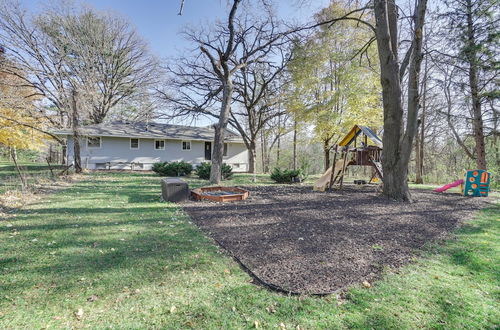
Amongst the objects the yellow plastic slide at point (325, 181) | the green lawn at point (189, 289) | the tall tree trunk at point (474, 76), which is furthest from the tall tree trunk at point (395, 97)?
the green lawn at point (189, 289)

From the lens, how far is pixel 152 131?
20.0m

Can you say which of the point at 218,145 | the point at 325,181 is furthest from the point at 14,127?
the point at 325,181

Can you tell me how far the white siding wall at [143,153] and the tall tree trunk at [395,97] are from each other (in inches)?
610

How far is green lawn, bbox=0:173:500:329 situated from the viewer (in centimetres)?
211

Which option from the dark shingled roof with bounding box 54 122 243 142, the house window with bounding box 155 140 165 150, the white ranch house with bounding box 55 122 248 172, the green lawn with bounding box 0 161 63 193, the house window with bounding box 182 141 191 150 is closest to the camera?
the green lawn with bounding box 0 161 63 193

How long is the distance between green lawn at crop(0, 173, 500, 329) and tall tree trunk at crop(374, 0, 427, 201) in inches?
144

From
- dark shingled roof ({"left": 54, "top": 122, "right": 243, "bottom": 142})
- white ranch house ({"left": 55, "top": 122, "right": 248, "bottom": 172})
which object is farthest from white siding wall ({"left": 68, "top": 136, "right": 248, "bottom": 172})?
dark shingled roof ({"left": 54, "top": 122, "right": 243, "bottom": 142})

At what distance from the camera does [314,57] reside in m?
13.1

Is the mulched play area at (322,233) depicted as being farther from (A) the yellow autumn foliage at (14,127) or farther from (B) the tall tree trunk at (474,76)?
(A) the yellow autumn foliage at (14,127)

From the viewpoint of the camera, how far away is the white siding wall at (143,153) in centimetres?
1786

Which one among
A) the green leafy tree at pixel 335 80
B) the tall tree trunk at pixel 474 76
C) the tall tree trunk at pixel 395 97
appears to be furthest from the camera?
the green leafy tree at pixel 335 80

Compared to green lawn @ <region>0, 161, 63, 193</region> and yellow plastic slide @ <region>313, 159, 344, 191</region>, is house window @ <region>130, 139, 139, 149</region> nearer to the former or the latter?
green lawn @ <region>0, 161, 63, 193</region>

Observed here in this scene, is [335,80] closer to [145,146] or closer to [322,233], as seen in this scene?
[322,233]

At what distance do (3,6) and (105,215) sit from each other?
2000cm
